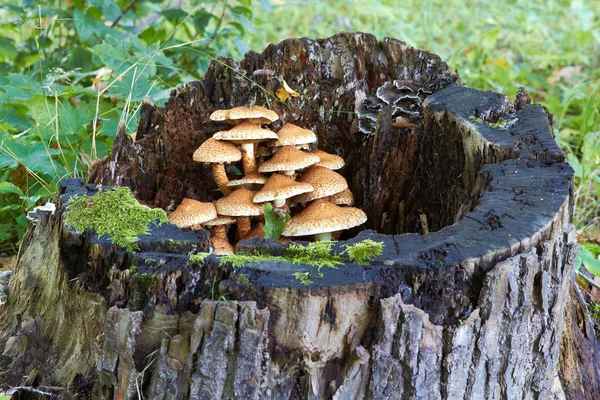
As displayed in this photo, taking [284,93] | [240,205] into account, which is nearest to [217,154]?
[240,205]

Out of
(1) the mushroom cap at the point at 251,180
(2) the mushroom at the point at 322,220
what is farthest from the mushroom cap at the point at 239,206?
(2) the mushroom at the point at 322,220

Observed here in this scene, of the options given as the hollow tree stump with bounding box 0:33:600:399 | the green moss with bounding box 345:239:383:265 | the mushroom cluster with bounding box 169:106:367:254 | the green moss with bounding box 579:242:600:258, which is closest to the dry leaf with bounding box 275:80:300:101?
the mushroom cluster with bounding box 169:106:367:254

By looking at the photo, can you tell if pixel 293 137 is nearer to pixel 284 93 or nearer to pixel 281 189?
pixel 281 189

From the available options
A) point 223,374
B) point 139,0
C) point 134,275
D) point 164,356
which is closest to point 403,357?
point 223,374

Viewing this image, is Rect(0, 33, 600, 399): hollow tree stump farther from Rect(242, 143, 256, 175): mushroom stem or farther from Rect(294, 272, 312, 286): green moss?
Rect(242, 143, 256, 175): mushroom stem

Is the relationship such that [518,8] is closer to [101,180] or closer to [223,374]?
[101,180]
